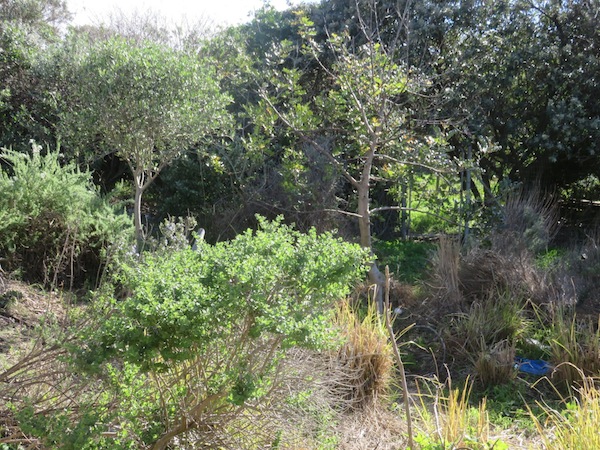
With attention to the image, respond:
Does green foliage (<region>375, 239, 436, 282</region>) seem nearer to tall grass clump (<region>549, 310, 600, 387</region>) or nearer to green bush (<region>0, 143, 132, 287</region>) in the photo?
tall grass clump (<region>549, 310, 600, 387</region>)

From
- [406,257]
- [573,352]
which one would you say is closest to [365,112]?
[573,352]

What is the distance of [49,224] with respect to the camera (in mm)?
7289

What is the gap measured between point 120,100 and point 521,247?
460 centimetres

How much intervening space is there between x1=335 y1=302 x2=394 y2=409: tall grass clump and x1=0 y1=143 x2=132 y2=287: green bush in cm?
314

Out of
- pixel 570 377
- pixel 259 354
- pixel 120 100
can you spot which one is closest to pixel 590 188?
pixel 570 377

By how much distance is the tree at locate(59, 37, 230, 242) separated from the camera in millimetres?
6867

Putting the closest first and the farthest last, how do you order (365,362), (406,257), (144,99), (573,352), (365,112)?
(365,362) → (573,352) → (365,112) → (144,99) → (406,257)

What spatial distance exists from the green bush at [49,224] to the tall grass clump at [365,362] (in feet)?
10.3

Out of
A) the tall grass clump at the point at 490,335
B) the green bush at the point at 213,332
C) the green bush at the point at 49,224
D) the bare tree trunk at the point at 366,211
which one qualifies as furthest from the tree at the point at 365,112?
the green bush at the point at 213,332

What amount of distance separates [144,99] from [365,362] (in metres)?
3.76

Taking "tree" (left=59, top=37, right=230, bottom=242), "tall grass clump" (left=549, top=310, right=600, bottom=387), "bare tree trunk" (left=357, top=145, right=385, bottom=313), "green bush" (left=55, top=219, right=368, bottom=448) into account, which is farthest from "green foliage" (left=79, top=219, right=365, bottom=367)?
"tree" (left=59, top=37, right=230, bottom=242)

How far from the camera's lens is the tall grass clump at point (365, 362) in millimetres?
4844

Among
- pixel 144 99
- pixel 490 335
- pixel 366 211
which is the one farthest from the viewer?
pixel 144 99

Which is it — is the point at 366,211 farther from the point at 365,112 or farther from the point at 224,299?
the point at 224,299
